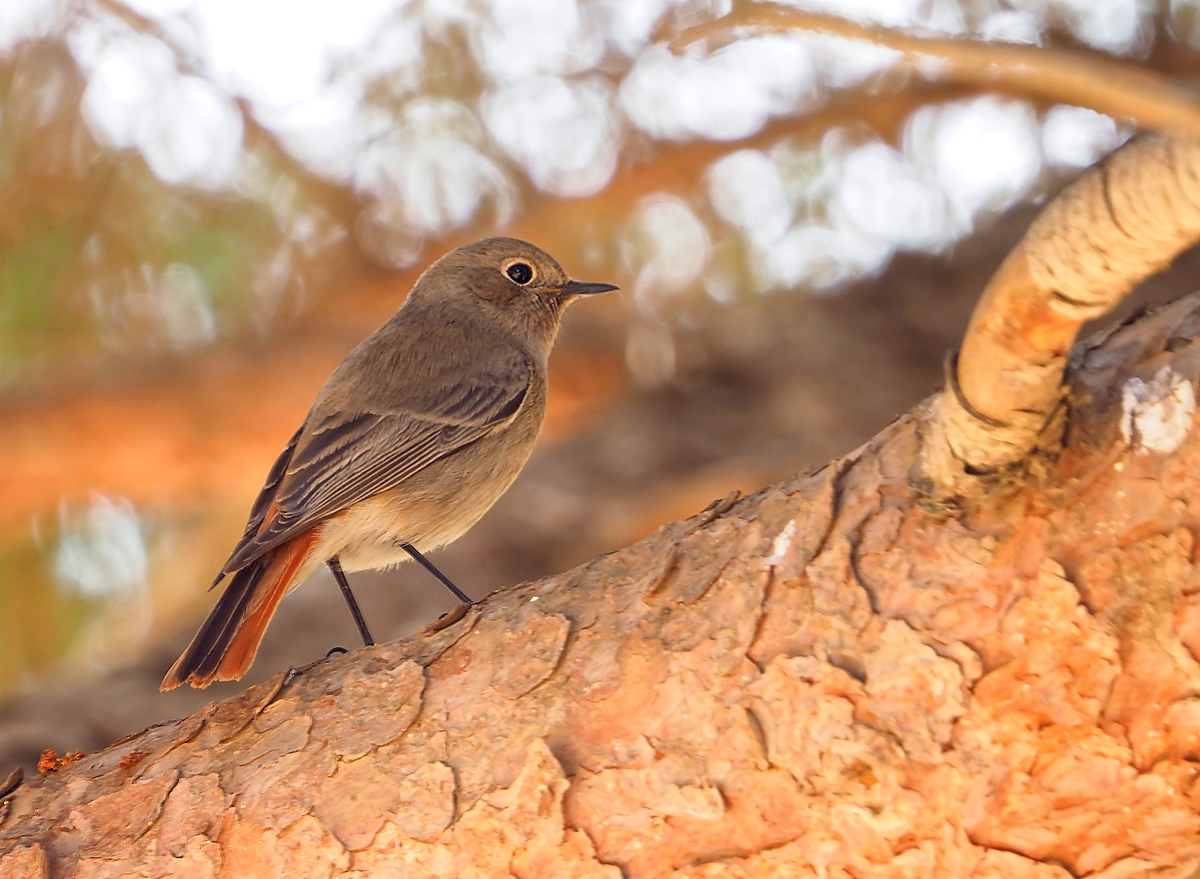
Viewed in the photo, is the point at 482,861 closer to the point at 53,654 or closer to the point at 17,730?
the point at 17,730

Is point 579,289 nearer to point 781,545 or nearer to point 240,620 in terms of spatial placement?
point 240,620

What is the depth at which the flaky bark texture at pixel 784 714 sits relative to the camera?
1.98 metres

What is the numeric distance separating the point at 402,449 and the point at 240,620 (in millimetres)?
887

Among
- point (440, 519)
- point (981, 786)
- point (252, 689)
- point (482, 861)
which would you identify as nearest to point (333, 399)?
point (440, 519)

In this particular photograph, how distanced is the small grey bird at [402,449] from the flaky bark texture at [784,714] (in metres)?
0.54

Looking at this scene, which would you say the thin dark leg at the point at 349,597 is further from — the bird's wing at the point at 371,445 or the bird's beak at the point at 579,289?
the bird's beak at the point at 579,289

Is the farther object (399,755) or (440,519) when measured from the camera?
(440,519)

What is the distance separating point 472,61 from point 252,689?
3325 mm

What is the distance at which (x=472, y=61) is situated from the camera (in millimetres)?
5270

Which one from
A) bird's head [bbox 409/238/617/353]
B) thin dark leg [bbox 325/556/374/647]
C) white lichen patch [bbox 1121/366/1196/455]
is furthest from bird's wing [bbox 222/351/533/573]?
white lichen patch [bbox 1121/366/1196/455]

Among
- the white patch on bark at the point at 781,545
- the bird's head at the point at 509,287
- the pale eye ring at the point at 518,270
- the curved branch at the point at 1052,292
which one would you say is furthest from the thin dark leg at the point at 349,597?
the curved branch at the point at 1052,292

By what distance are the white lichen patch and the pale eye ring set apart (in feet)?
9.82

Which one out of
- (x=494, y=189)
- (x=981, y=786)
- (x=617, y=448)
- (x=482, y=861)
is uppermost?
(x=494, y=189)

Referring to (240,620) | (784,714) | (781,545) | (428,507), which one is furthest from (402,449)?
(784,714)
